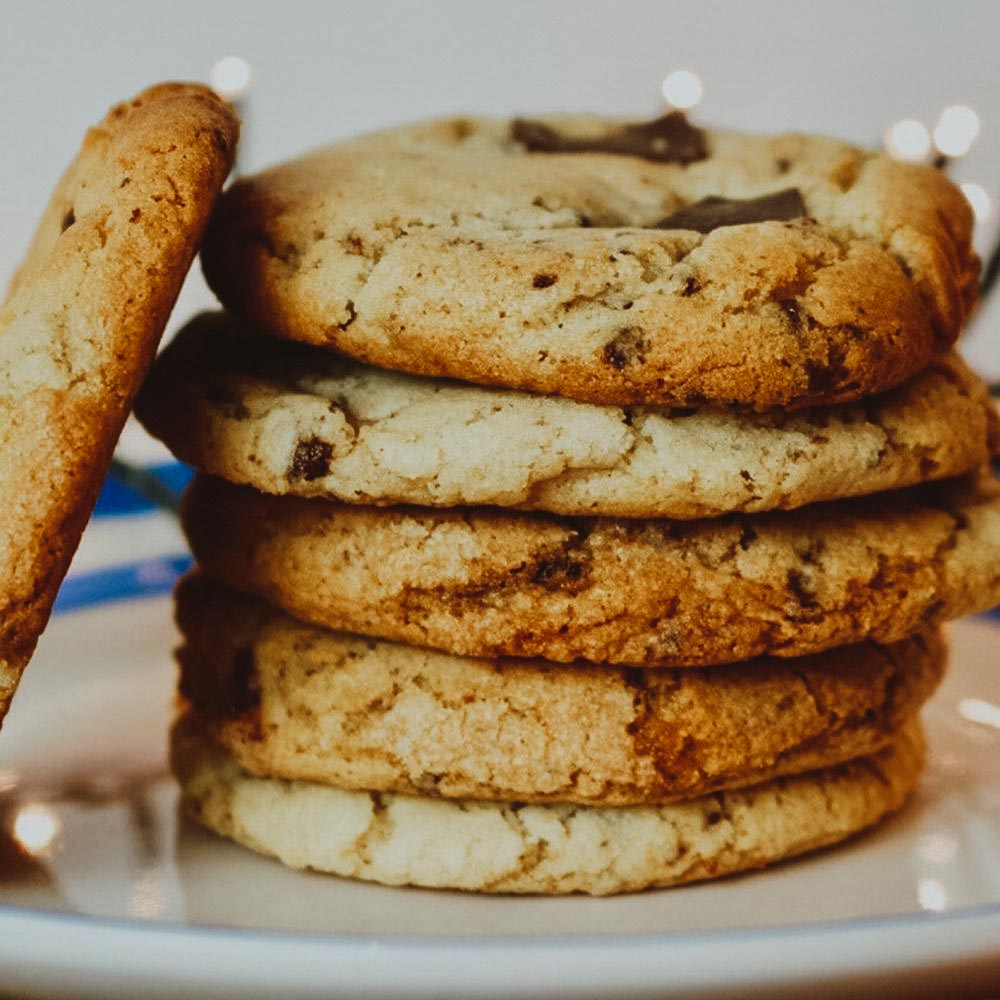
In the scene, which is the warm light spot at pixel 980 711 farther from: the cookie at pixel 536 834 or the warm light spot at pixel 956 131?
the warm light spot at pixel 956 131

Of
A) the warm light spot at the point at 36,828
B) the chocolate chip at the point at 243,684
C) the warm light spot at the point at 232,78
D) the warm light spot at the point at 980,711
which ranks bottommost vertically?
the warm light spot at the point at 980,711

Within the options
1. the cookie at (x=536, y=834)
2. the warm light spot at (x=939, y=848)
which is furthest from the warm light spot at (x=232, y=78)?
the warm light spot at (x=939, y=848)

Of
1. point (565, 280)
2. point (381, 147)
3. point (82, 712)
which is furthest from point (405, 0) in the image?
point (565, 280)

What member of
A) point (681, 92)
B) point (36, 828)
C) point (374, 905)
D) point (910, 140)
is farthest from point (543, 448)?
point (681, 92)

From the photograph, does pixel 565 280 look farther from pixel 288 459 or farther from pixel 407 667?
pixel 407 667

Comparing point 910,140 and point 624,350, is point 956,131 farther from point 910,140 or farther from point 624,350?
point 624,350

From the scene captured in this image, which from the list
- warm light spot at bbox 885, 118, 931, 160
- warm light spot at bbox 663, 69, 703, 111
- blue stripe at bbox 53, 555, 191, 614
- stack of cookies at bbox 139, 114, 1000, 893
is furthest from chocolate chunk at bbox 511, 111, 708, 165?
warm light spot at bbox 663, 69, 703, 111
